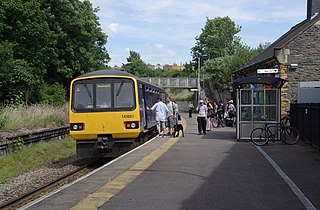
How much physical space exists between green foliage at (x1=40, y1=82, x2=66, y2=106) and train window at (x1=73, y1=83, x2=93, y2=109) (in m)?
22.3

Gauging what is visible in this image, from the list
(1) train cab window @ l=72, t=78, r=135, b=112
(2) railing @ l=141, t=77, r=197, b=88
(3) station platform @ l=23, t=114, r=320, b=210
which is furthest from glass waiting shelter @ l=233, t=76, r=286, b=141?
(2) railing @ l=141, t=77, r=197, b=88

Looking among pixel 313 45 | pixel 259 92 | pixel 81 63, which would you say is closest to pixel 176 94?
pixel 81 63

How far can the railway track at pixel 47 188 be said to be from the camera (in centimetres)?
1022

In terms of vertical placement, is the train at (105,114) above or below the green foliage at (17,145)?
above

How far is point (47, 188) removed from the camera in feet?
39.7

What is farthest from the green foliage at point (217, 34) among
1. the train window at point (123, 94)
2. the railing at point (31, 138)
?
the train window at point (123, 94)

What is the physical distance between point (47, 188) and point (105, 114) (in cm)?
385

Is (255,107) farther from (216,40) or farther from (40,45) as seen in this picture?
(216,40)

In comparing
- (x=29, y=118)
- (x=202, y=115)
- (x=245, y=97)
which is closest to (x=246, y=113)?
(x=245, y=97)

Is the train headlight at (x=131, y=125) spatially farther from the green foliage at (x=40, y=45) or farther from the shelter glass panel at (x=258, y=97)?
the green foliage at (x=40, y=45)

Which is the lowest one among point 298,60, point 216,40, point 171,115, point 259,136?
point 259,136

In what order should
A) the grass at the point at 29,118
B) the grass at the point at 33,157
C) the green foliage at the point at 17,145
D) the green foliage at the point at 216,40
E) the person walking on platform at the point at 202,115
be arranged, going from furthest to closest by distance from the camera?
the green foliage at the point at 216,40
the grass at the point at 29,118
the person walking on platform at the point at 202,115
the green foliage at the point at 17,145
the grass at the point at 33,157

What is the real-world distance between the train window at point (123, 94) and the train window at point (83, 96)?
0.79 metres

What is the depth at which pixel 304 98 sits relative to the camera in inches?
966
